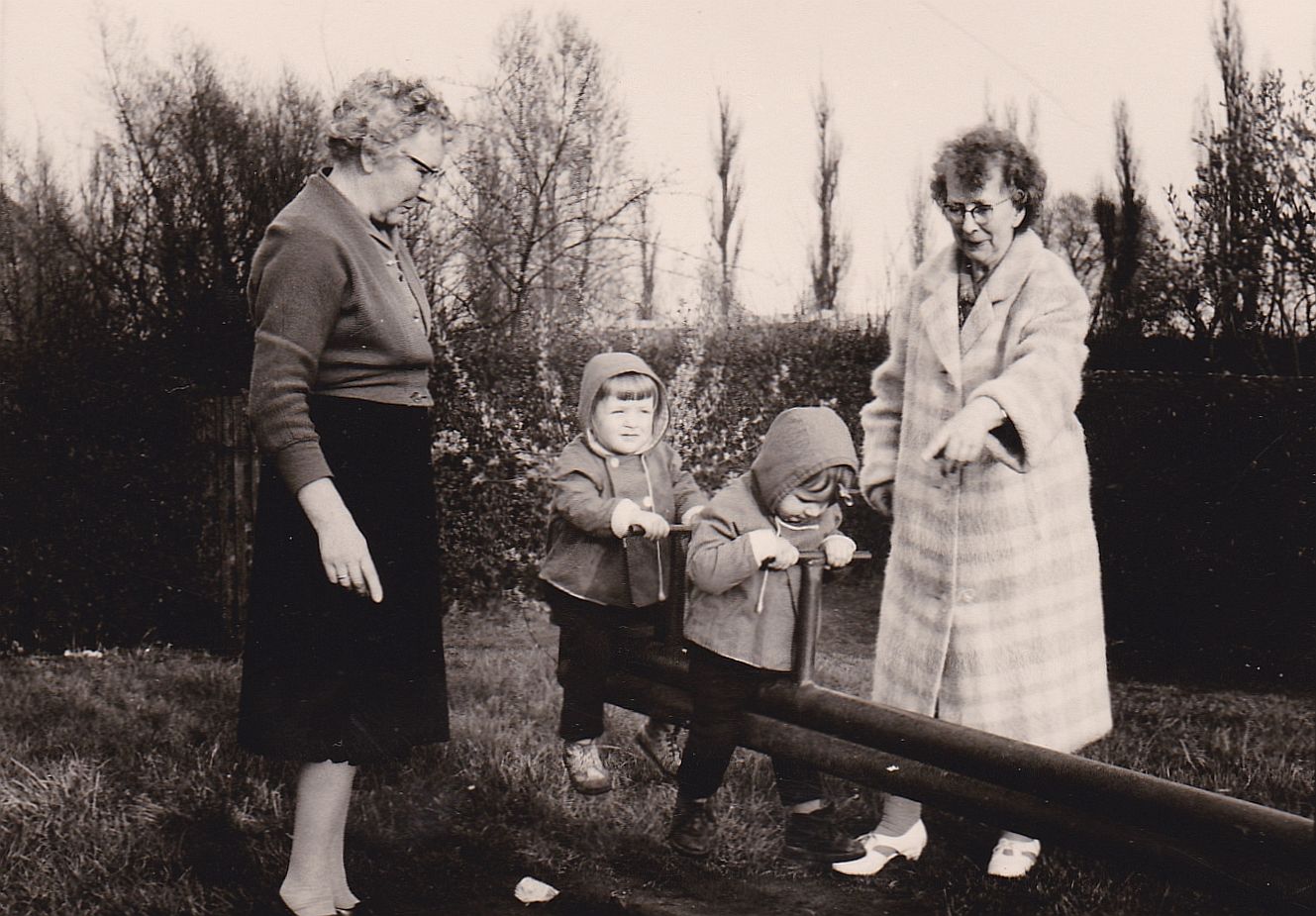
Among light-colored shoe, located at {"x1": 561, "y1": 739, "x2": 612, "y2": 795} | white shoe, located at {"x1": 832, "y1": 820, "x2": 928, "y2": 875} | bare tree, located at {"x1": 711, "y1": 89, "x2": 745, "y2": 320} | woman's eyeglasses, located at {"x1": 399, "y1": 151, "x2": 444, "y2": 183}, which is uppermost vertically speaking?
bare tree, located at {"x1": 711, "y1": 89, "x2": 745, "y2": 320}

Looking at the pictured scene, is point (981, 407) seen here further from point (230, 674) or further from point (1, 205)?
point (1, 205)

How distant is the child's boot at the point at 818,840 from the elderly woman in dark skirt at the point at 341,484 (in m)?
0.96

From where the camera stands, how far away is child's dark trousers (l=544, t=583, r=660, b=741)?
346cm

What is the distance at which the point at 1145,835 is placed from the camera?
2416 mm

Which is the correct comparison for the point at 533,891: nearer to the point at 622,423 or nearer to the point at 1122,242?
the point at 622,423

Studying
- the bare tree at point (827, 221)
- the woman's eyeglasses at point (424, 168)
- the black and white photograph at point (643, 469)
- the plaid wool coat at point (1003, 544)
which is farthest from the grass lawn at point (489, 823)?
the bare tree at point (827, 221)

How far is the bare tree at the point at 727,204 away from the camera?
4.57 meters

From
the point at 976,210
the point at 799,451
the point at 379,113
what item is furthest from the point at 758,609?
the point at 379,113

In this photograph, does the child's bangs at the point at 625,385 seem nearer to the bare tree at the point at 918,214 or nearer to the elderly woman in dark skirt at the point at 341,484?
the elderly woman in dark skirt at the point at 341,484

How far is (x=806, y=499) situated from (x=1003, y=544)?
0.47m

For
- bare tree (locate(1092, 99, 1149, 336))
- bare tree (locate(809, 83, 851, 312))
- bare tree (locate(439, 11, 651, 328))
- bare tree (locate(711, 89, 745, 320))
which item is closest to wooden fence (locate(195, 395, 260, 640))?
bare tree (locate(439, 11, 651, 328))

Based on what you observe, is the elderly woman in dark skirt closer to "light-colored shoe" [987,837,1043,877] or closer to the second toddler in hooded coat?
the second toddler in hooded coat

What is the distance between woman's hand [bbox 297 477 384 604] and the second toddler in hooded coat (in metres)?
0.81

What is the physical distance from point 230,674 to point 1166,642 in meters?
3.60
